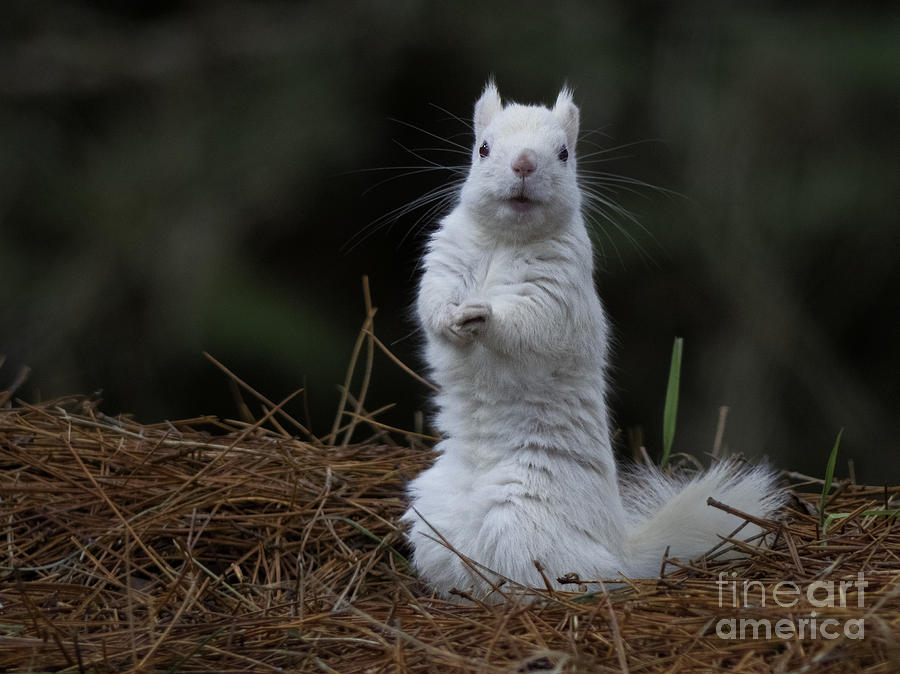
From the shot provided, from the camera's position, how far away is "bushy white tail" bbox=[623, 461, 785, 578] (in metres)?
2.16

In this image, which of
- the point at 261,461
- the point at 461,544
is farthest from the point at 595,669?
the point at 261,461

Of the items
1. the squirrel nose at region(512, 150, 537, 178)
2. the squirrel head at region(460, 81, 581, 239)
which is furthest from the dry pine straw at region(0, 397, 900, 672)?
the squirrel nose at region(512, 150, 537, 178)

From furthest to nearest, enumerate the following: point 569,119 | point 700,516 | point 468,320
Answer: point 569,119 → point 700,516 → point 468,320

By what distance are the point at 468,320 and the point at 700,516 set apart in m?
0.66

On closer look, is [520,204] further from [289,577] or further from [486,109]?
[289,577]

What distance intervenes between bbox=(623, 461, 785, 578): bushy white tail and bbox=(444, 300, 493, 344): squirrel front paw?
588mm

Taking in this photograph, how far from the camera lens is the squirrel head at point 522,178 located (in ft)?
7.07

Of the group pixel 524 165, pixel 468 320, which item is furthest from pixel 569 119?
pixel 468 320

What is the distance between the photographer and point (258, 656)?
158cm

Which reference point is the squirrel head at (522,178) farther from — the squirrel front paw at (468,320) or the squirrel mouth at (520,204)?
the squirrel front paw at (468,320)

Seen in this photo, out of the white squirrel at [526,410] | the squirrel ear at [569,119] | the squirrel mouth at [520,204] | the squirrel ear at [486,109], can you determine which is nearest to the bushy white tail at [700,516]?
the white squirrel at [526,410]

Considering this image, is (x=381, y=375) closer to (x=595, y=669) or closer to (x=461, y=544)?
(x=461, y=544)

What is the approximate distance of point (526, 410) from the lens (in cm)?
216

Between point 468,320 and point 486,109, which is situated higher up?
point 486,109
